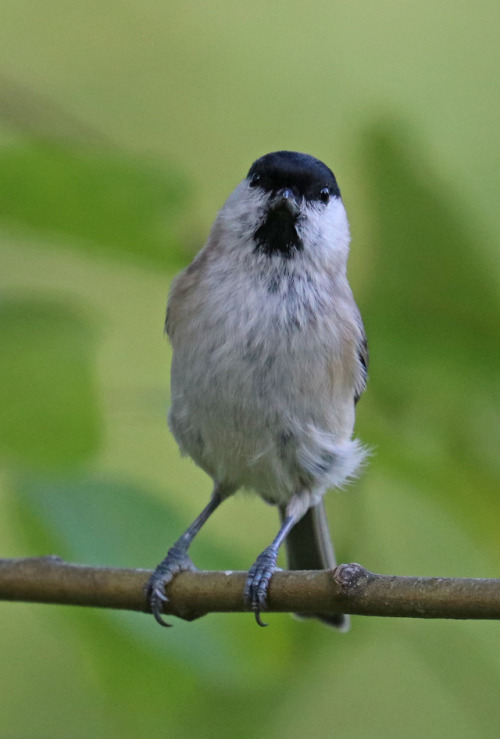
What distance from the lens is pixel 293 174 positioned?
1.96m

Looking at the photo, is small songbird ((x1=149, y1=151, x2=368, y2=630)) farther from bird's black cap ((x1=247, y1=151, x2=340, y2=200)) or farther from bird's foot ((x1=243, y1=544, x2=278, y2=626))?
Result: bird's foot ((x1=243, y1=544, x2=278, y2=626))

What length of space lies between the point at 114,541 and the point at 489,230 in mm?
846

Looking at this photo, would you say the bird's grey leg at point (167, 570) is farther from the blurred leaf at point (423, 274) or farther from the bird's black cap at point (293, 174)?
the bird's black cap at point (293, 174)

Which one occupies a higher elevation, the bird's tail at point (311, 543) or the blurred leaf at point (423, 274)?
the blurred leaf at point (423, 274)

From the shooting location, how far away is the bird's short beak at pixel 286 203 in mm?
1938

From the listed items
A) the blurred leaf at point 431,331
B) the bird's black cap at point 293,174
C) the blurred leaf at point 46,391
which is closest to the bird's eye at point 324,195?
the bird's black cap at point 293,174

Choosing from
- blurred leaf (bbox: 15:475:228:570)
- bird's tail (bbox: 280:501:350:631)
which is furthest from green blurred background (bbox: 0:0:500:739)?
bird's tail (bbox: 280:501:350:631)

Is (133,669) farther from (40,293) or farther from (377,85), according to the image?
(377,85)

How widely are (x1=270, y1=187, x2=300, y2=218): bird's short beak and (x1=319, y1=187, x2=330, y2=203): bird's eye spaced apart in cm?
8

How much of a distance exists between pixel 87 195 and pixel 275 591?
74cm

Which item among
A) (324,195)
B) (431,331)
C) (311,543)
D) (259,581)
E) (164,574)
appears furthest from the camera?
(311,543)

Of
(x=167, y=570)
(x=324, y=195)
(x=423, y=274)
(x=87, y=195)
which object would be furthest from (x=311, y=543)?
(x=87, y=195)

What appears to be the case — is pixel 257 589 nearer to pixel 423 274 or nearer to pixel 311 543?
pixel 423 274

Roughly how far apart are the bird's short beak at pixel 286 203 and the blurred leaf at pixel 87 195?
1.76ft
